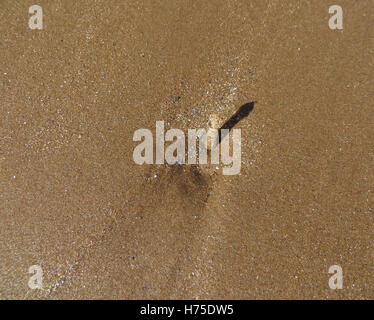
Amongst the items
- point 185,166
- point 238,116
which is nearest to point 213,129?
point 238,116

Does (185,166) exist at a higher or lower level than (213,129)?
lower

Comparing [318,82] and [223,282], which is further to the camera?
[318,82]

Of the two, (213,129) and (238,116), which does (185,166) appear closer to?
(213,129)
